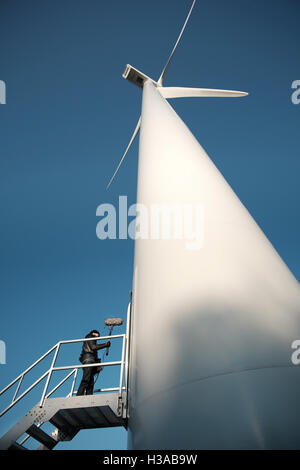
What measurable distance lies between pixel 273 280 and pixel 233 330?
0.86m

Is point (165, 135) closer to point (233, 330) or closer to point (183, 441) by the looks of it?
point (233, 330)

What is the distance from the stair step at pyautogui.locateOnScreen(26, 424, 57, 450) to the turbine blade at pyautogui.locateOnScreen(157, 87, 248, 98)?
943cm

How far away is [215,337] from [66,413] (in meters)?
4.56

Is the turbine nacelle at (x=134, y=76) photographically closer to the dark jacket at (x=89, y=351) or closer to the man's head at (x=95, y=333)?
the man's head at (x=95, y=333)

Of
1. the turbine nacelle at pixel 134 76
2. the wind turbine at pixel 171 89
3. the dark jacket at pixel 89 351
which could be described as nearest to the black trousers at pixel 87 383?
the dark jacket at pixel 89 351

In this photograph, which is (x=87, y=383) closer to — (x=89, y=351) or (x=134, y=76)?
(x=89, y=351)

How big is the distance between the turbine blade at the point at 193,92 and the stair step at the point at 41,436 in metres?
9.43

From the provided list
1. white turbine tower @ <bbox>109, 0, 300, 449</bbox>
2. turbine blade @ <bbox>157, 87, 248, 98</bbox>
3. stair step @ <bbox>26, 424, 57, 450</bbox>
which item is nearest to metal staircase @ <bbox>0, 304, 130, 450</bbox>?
stair step @ <bbox>26, 424, 57, 450</bbox>

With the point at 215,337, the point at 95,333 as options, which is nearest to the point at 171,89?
the point at 95,333

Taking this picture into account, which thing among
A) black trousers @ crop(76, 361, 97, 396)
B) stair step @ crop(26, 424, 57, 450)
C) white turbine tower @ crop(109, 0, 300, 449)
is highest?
white turbine tower @ crop(109, 0, 300, 449)

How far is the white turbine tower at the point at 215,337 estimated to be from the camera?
233cm

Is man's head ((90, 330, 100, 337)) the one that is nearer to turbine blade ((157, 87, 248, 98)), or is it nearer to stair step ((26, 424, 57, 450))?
stair step ((26, 424, 57, 450))

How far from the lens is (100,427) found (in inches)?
252

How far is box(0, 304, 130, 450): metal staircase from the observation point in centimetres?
531
